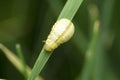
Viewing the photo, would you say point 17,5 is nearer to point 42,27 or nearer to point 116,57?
point 42,27

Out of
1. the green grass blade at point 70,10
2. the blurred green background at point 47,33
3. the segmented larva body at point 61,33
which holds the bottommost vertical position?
the blurred green background at point 47,33

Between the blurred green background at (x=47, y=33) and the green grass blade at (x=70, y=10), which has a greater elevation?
the green grass blade at (x=70, y=10)

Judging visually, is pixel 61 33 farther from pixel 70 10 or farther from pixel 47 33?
pixel 47 33

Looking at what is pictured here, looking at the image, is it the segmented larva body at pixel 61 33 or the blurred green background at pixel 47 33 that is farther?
the blurred green background at pixel 47 33

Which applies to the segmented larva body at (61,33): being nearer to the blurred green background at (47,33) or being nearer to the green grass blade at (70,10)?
the green grass blade at (70,10)

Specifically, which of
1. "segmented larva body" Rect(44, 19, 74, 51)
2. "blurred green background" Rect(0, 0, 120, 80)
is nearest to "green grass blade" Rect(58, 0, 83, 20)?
"segmented larva body" Rect(44, 19, 74, 51)

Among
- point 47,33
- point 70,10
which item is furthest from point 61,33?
point 47,33

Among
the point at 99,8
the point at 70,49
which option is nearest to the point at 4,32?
the point at 70,49

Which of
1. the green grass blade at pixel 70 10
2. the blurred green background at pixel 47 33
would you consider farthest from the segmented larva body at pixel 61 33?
the blurred green background at pixel 47 33
